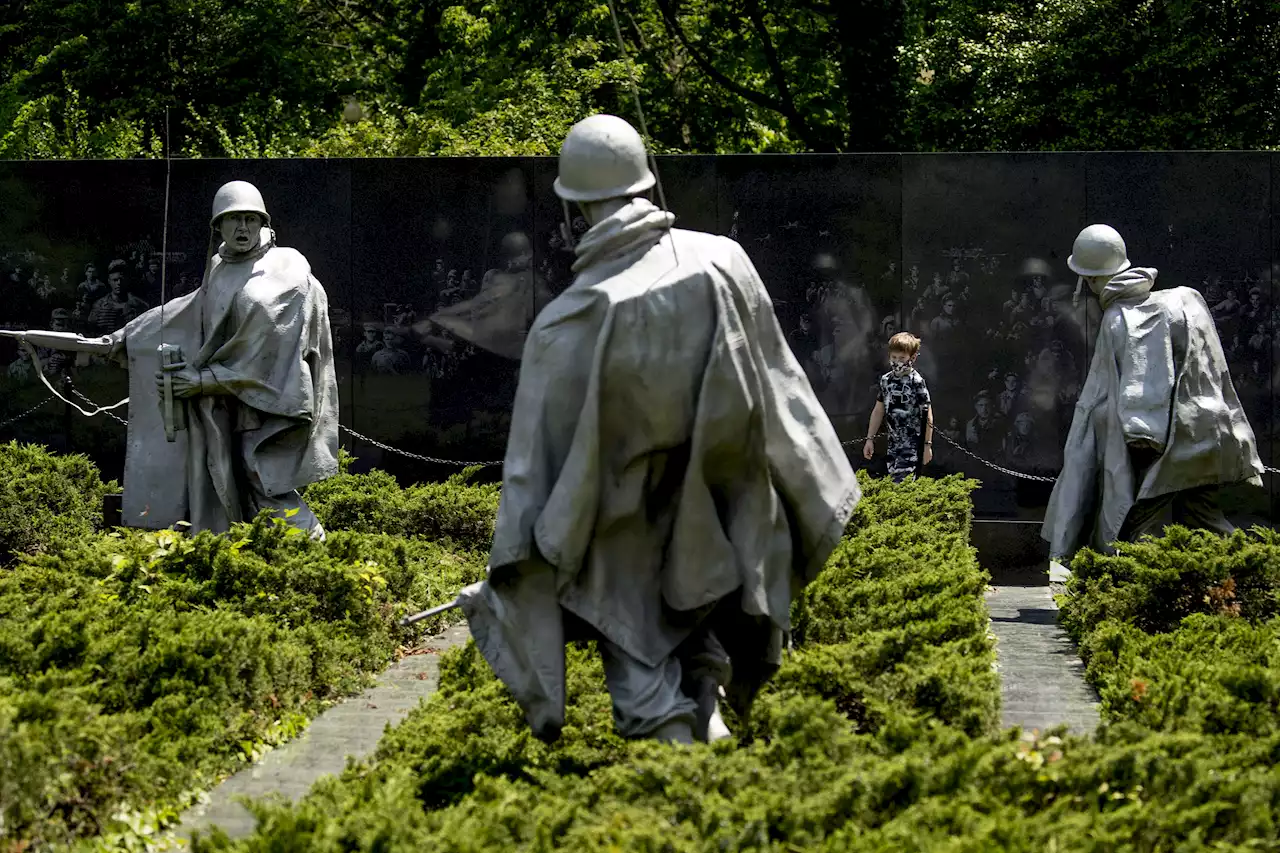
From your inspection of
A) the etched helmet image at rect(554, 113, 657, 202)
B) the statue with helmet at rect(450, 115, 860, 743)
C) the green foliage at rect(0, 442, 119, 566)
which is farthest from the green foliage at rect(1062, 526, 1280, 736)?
the green foliage at rect(0, 442, 119, 566)

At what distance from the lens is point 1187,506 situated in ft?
A: 41.2

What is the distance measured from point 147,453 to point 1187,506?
6078 millimetres

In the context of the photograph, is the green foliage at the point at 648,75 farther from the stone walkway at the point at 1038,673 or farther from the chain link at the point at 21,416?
the stone walkway at the point at 1038,673

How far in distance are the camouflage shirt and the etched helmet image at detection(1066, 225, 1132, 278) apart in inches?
123

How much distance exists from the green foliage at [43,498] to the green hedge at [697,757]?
21.3 ft

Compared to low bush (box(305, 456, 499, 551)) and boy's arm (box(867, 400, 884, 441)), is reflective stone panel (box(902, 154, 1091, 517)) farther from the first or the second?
low bush (box(305, 456, 499, 551))

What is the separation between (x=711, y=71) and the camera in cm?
2861

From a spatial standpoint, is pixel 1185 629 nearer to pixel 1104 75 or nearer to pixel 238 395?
pixel 238 395

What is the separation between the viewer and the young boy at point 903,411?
15.3 meters

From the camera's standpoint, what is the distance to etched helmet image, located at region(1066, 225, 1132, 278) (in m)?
12.2

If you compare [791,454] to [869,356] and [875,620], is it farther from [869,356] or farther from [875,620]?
[869,356]

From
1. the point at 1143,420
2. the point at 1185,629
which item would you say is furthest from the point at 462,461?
the point at 1185,629

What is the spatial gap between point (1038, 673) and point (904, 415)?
5281mm

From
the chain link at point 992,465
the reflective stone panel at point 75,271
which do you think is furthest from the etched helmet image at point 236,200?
the chain link at point 992,465
